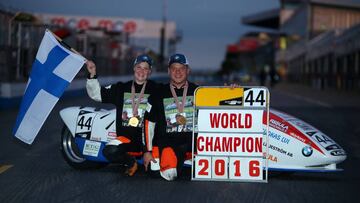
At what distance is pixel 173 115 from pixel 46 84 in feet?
5.14

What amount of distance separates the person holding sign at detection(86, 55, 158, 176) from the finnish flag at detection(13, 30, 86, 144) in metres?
0.38

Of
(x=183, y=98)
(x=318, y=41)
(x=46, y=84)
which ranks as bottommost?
(x=183, y=98)

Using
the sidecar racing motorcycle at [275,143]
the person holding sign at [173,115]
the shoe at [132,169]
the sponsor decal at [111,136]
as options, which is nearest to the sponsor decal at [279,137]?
the sidecar racing motorcycle at [275,143]

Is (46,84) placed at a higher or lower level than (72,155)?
higher

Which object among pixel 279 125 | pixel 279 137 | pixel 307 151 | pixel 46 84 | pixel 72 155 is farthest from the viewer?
pixel 72 155

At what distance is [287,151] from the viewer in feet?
23.5

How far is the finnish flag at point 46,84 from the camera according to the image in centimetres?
774

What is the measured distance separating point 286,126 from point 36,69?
3017mm

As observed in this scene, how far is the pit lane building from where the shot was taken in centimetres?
4391

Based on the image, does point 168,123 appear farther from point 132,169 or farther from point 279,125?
point 279,125

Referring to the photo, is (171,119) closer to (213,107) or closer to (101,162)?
(213,107)

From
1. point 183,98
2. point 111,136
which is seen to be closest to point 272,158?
point 183,98

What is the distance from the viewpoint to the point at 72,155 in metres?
8.15

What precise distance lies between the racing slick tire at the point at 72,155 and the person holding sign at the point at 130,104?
0.58m
